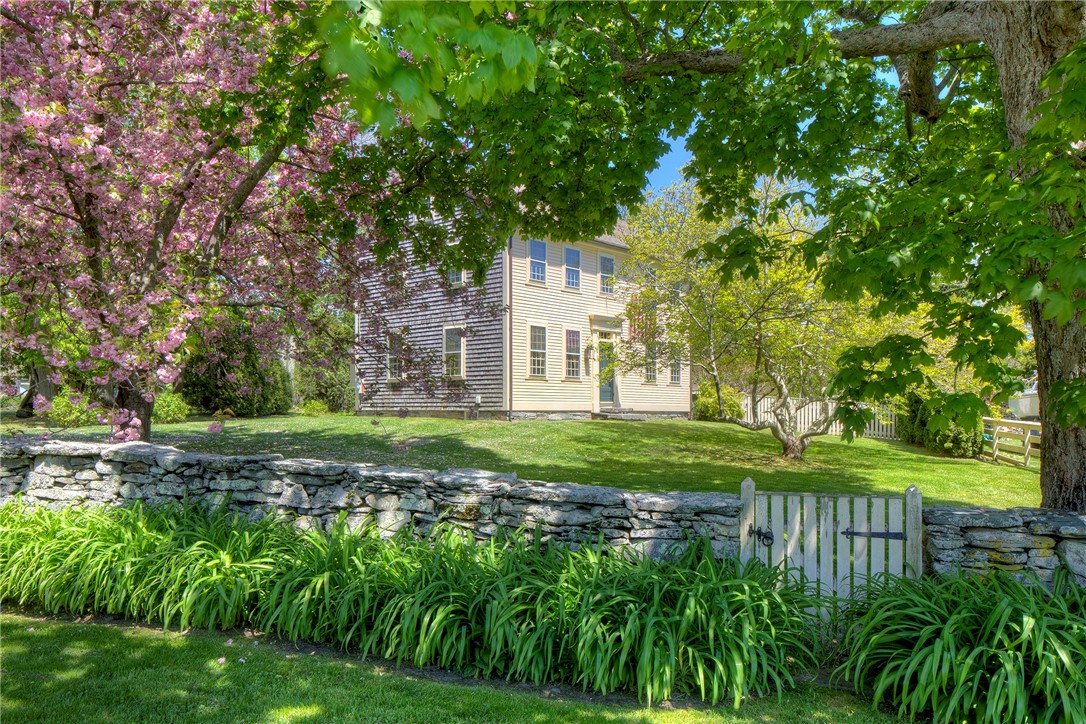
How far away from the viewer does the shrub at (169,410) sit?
1537 centimetres

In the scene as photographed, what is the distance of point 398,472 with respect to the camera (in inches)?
210

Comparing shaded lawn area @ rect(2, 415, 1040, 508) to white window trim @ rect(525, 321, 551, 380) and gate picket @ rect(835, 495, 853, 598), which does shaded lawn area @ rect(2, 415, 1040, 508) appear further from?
gate picket @ rect(835, 495, 853, 598)

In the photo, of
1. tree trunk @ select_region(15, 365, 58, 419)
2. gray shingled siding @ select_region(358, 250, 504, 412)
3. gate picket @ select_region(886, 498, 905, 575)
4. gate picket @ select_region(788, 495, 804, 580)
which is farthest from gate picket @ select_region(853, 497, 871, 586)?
gray shingled siding @ select_region(358, 250, 504, 412)

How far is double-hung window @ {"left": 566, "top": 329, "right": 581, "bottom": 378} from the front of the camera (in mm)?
19125

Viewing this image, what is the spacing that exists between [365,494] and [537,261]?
1341cm

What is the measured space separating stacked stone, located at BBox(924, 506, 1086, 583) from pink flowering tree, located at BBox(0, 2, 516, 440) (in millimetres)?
5982

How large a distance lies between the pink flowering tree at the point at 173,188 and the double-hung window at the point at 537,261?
29.4 ft

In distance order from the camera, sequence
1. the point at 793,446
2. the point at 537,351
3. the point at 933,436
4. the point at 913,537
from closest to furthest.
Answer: the point at 913,537, the point at 793,446, the point at 933,436, the point at 537,351

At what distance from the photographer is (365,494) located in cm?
542

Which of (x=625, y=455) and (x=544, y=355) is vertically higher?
(x=544, y=355)

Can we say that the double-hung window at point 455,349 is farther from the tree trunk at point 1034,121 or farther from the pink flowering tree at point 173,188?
the tree trunk at point 1034,121

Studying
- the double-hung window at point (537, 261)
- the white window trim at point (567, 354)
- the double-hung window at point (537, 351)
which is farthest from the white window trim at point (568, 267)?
the double-hung window at point (537, 351)

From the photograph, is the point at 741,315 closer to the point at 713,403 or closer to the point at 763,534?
the point at 763,534

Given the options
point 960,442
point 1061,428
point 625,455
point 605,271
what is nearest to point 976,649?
point 1061,428
